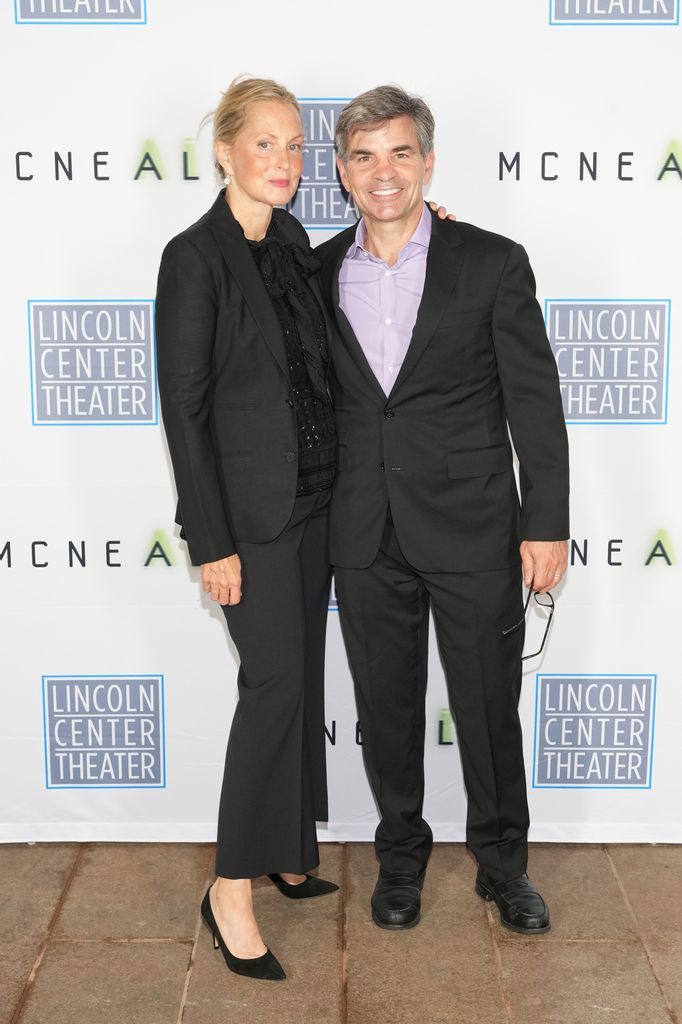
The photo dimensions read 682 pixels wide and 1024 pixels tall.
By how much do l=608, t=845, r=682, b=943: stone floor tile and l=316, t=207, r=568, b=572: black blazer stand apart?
0.92 meters

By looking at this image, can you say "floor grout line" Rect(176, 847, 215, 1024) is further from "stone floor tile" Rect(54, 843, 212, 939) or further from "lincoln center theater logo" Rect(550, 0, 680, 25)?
"lincoln center theater logo" Rect(550, 0, 680, 25)

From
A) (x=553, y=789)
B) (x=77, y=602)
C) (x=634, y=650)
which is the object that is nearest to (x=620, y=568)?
(x=634, y=650)

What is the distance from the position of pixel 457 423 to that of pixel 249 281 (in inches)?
21.5

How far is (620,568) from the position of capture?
122 inches

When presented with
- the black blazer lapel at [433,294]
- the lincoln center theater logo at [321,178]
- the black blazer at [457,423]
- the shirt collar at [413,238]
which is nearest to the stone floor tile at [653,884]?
the black blazer at [457,423]

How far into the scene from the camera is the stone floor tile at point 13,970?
94.4 inches

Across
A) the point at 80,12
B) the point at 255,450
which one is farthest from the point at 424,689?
the point at 80,12

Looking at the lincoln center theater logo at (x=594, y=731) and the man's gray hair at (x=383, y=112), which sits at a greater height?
the man's gray hair at (x=383, y=112)

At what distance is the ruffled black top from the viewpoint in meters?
2.46

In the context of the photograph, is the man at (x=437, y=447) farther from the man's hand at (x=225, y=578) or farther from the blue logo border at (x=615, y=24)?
the blue logo border at (x=615, y=24)

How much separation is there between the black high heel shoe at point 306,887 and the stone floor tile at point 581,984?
0.48 meters

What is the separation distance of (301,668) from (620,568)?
3.34 feet

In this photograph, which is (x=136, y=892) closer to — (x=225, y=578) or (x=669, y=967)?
(x=225, y=578)

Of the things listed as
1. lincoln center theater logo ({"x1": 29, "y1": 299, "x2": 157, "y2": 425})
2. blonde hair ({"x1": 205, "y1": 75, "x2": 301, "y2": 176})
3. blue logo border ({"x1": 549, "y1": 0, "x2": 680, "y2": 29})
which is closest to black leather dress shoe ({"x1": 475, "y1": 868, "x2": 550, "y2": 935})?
lincoln center theater logo ({"x1": 29, "y1": 299, "x2": 157, "y2": 425})
